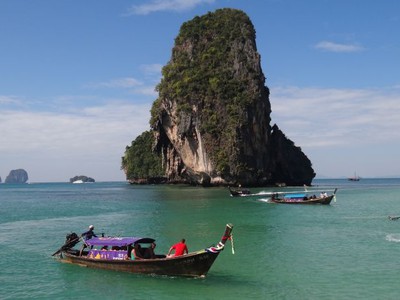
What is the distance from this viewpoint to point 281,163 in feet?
322

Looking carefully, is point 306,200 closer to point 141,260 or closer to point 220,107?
point 141,260

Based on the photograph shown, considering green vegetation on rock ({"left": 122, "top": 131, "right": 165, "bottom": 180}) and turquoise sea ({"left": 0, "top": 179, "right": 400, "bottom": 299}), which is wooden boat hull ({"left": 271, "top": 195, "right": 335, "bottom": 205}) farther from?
green vegetation on rock ({"left": 122, "top": 131, "right": 165, "bottom": 180})

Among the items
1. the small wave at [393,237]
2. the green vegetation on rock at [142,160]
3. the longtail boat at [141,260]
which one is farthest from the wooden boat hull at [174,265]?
the green vegetation on rock at [142,160]

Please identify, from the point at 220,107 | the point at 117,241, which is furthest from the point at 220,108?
the point at 117,241

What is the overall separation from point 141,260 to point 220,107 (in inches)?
2738

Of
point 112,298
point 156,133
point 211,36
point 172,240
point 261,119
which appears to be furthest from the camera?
point 156,133

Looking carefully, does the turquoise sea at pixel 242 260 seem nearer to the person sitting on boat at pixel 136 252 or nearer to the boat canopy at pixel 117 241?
the person sitting on boat at pixel 136 252

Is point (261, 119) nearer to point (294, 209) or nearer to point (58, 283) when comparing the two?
point (294, 209)

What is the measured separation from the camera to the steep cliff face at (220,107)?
82688mm

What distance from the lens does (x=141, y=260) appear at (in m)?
17.0

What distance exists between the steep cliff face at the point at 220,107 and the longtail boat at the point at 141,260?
62.2 meters

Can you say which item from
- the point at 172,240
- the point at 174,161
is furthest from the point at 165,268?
the point at 174,161

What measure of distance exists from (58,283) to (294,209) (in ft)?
98.2

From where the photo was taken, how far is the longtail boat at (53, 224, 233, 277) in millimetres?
15961
